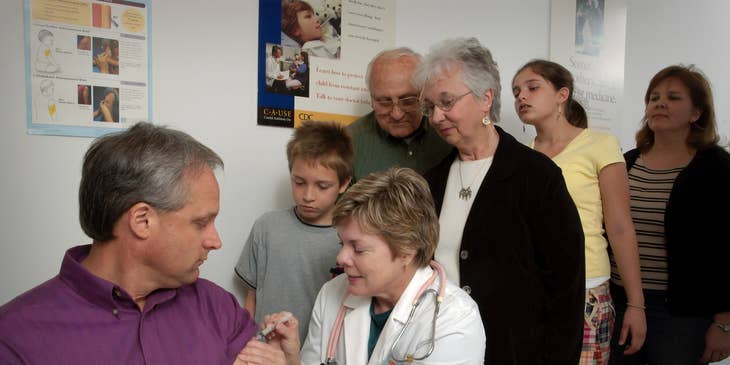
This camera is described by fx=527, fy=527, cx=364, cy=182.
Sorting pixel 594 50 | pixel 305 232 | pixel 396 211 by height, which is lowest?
pixel 305 232

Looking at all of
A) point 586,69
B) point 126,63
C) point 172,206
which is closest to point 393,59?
point 126,63

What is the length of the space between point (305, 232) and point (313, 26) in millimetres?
862

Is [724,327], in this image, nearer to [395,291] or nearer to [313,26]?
[395,291]

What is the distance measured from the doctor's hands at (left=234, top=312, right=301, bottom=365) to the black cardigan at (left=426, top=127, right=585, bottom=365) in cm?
54

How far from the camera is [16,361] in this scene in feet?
3.18

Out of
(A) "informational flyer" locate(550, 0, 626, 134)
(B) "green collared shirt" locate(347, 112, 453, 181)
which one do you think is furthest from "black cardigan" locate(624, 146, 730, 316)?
(B) "green collared shirt" locate(347, 112, 453, 181)

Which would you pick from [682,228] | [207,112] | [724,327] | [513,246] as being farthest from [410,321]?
[724,327]

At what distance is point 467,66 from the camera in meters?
1.66

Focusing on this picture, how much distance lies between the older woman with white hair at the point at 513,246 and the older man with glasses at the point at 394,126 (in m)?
0.26

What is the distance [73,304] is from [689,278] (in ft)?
7.37

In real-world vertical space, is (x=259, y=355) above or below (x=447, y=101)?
below

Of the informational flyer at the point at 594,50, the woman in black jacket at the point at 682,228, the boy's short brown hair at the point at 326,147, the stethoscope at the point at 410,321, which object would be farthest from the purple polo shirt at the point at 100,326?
the informational flyer at the point at 594,50

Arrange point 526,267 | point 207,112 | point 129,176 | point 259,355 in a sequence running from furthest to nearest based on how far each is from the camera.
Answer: point 207,112
point 526,267
point 259,355
point 129,176

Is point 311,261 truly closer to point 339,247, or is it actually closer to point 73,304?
point 339,247
